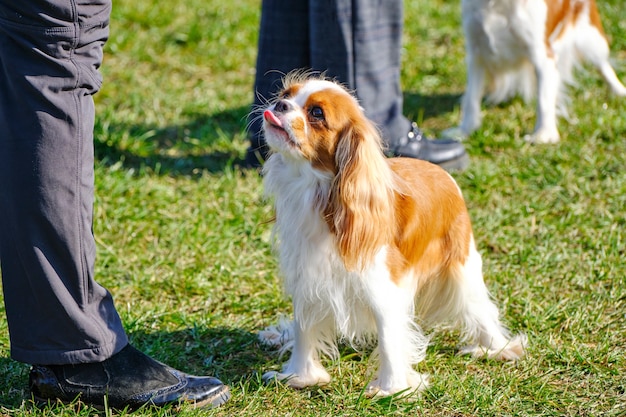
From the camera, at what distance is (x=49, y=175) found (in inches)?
98.3

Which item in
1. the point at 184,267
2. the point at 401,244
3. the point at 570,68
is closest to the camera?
the point at 401,244

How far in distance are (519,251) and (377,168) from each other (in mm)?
1529

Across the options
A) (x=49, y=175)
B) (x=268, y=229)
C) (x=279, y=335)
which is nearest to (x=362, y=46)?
(x=268, y=229)

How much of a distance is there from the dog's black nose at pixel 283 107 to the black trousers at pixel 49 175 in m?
0.54

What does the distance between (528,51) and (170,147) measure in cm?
222

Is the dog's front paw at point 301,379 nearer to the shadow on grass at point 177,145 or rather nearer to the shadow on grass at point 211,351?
the shadow on grass at point 211,351

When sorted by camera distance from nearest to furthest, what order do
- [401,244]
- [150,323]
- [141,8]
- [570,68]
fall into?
[401,244] → [150,323] → [570,68] → [141,8]

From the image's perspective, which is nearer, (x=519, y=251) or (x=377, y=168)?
(x=377, y=168)

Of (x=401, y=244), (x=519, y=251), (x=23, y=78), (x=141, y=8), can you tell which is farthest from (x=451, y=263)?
(x=141, y=8)

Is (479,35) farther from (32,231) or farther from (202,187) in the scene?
(32,231)

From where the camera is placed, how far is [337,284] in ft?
9.39

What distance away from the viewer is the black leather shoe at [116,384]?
2758mm

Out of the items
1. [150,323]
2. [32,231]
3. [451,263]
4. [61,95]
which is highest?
[61,95]

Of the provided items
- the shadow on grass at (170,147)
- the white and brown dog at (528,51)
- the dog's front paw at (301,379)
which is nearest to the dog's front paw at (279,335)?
the dog's front paw at (301,379)
